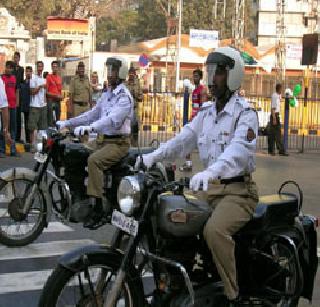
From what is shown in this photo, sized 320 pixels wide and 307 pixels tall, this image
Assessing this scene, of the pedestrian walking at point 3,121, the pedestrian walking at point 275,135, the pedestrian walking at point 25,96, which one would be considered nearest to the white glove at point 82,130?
the pedestrian walking at point 3,121

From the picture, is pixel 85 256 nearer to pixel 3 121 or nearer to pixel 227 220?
pixel 227 220

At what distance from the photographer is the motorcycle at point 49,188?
702 centimetres

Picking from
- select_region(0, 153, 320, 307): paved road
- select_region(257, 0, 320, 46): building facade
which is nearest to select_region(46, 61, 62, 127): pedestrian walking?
select_region(0, 153, 320, 307): paved road

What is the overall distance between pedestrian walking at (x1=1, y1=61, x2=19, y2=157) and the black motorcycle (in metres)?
10.4

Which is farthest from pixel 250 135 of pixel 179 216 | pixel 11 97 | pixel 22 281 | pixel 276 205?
pixel 11 97

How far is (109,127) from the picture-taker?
24.9 feet

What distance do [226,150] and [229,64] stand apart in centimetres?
58

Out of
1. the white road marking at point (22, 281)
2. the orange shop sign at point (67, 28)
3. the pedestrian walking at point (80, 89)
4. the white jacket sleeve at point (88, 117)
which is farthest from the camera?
the orange shop sign at point (67, 28)

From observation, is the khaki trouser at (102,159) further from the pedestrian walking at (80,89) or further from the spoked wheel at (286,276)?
the pedestrian walking at (80,89)

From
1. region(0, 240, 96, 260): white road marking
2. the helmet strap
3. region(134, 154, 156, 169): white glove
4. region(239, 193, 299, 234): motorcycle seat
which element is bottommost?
region(0, 240, 96, 260): white road marking

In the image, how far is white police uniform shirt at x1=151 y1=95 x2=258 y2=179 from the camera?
4.33m

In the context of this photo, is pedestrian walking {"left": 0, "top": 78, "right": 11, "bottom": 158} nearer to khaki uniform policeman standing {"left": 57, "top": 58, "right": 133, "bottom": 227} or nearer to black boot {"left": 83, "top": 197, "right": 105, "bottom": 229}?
khaki uniform policeman standing {"left": 57, "top": 58, "right": 133, "bottom": 227}

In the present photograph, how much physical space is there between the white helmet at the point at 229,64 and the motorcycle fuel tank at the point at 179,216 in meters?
0.86

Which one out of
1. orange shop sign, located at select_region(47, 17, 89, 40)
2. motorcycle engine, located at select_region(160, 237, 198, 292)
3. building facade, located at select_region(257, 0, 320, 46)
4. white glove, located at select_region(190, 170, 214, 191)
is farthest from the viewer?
building facade, located at select_region(257, 0, 320, 46)
